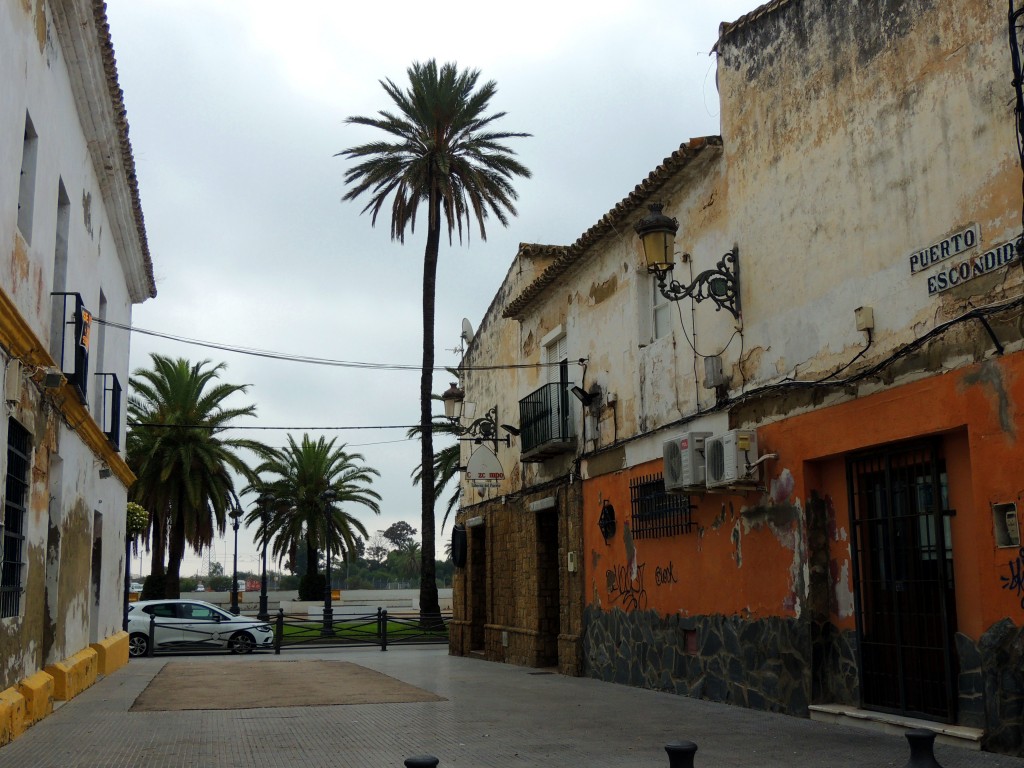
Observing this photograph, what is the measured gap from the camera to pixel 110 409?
17.2 metres

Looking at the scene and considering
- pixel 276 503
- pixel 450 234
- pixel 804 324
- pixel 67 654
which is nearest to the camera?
pixel 804 324

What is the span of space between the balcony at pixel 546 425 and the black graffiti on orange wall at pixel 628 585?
7.99 ft

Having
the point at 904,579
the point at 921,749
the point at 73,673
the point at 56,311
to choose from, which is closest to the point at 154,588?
the point at 73,673

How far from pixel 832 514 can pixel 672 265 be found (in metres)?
3.16

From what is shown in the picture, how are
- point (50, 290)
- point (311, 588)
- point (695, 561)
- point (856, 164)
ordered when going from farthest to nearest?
1. point (311, 588)
2. point (695, 561)
3. point (50, 290)
4. point (856, 164)

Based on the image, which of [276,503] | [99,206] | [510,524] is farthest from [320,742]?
[276,503]

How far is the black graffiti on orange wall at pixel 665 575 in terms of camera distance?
1323 centimetres

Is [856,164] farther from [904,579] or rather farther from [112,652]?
[112,652]

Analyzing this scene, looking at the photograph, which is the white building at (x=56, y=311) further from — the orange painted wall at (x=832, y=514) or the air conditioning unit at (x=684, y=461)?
the orange painted wall at (x=832, y=514)

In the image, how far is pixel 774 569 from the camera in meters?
11.0

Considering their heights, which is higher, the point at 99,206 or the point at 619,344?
the point at 99,206

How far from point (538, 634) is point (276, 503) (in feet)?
83.3

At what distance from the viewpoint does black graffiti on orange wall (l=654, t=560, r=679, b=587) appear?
521 inches

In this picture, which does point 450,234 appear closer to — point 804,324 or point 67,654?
point 67,654
